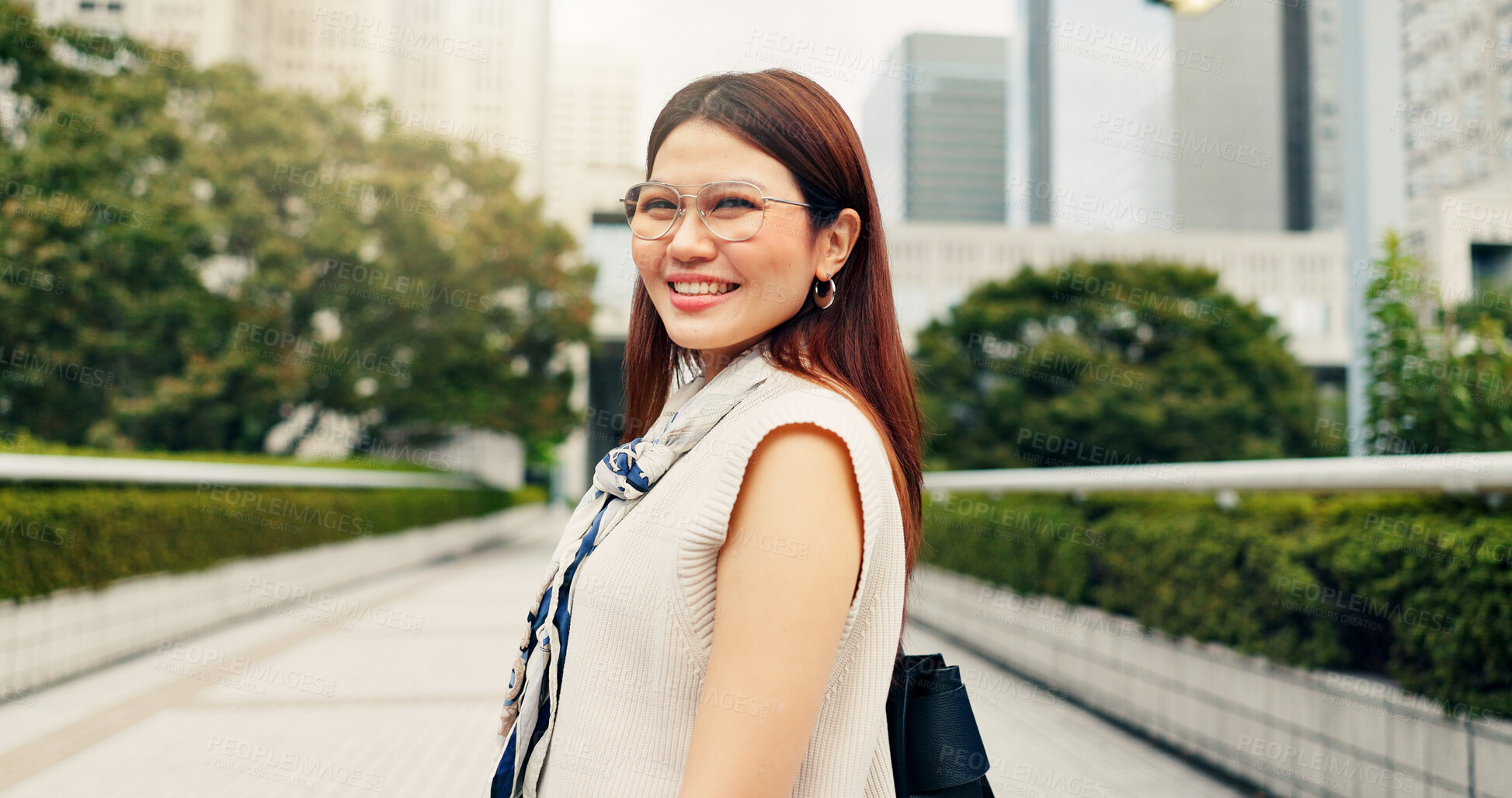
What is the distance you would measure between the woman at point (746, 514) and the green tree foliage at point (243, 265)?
14129 millimetres

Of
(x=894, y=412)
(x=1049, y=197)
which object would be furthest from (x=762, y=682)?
(x=1049, y=197)

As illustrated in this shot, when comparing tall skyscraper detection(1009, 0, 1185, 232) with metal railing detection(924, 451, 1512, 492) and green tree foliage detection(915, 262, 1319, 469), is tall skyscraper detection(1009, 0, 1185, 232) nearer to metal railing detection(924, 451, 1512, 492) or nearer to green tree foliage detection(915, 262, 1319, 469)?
green tree foliage detection(915, 262, 1319, 469)

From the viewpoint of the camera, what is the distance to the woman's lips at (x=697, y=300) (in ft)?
3.68

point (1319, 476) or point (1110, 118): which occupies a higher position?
point (1110, 118)

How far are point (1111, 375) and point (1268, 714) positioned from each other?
22976 mm

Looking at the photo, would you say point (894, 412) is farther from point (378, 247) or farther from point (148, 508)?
point (378, 247)

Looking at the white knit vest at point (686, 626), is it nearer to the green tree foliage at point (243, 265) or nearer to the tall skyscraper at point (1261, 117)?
the green tree foliage at point (243, 265)

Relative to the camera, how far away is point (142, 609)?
596 cm

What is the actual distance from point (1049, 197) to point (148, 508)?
Result: 5632 cm

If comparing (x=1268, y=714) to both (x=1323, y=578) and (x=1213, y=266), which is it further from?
(x=1213, y=266)

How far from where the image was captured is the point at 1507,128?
2120 inches

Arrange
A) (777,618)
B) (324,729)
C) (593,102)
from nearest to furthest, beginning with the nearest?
(777,618)
(324,729)
(593,102)

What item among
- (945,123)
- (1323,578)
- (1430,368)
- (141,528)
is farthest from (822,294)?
(945,123)

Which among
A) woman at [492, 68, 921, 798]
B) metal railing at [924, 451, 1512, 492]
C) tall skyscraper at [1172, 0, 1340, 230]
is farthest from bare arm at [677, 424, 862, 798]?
tall skyscraper at [1172, 0, 1340, 230]
